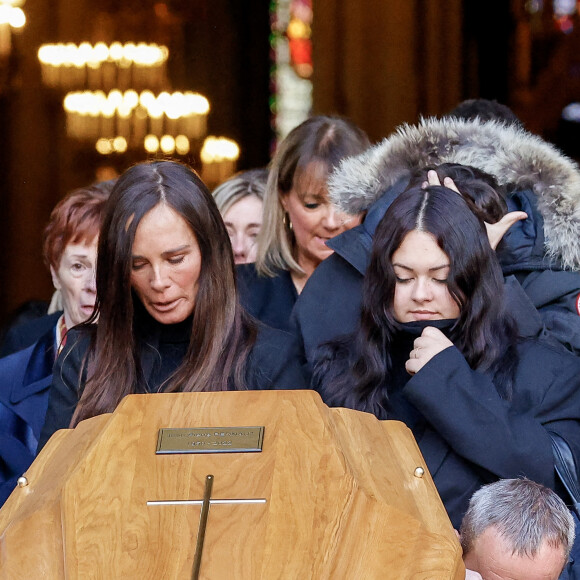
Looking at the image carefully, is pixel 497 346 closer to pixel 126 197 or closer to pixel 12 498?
pixel 126 197

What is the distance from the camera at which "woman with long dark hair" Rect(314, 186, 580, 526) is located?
2492mm

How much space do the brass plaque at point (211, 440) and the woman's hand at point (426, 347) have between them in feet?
2.53

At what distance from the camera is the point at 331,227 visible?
3.53 m

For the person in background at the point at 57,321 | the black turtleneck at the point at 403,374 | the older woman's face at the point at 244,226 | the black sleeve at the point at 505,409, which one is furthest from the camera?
the older woman's face at the point at 244,226

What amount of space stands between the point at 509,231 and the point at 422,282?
478mm

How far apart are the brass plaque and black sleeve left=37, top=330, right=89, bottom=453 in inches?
30.5

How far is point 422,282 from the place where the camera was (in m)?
2.69

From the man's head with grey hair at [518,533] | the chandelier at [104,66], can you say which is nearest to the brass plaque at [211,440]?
the man's head with grey hair at [518,533]

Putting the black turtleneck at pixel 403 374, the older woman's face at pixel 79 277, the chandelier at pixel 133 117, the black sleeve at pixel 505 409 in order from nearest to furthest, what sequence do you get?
the black sleeve at pixel 505 409 < the black turtleneck at pixel 403 374 < the older woman's face at pixel 79 277 < the chandelier at pixel 133 117

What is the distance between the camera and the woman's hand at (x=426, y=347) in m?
2.57

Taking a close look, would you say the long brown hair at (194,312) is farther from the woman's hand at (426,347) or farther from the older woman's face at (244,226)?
the older woman's face at (244,226)

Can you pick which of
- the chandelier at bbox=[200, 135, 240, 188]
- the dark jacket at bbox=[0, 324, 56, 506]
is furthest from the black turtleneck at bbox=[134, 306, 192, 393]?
the chandelier at bbox=[200, 135, 240, 188]

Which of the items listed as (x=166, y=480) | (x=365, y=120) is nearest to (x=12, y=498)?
(x=166, y=480)

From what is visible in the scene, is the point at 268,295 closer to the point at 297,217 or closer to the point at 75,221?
the point at 297,217
